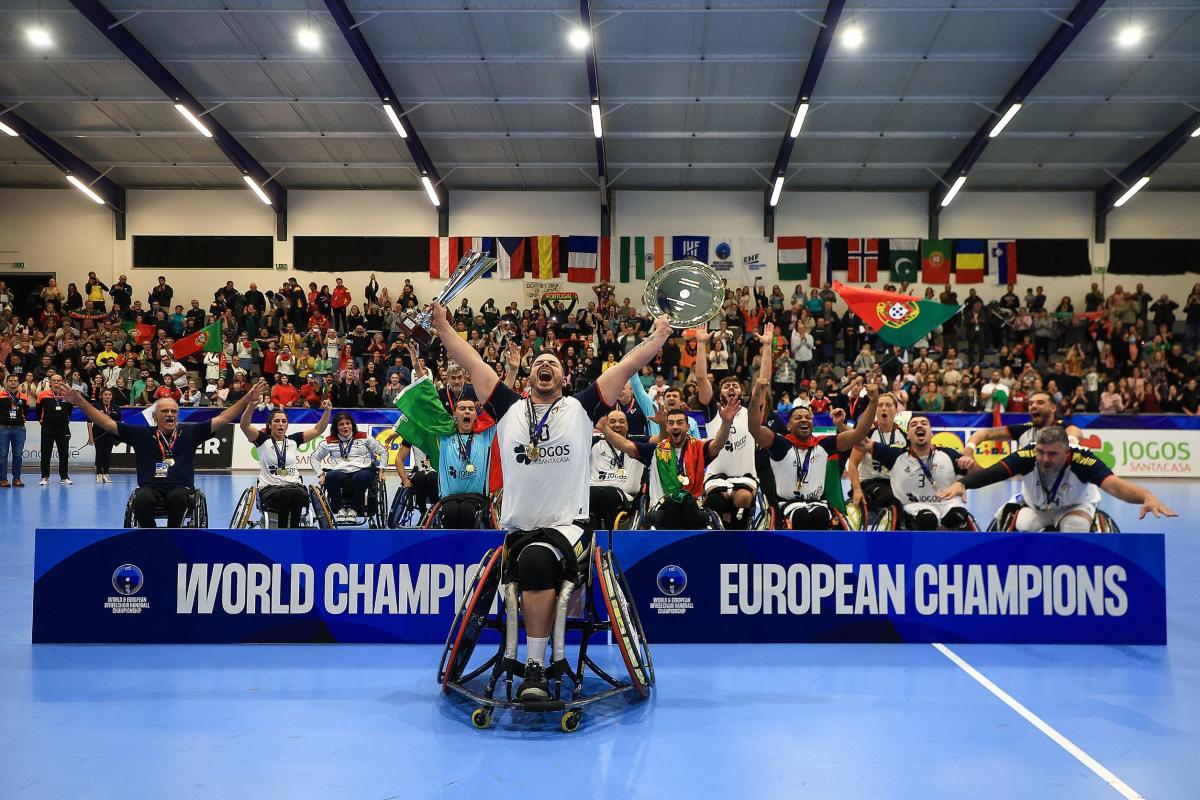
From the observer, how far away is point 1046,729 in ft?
15.2

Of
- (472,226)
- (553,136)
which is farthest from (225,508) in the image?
(472,226)

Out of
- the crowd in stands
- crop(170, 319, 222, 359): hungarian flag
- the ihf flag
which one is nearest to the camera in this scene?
the crowd in stands

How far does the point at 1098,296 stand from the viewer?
25.4m

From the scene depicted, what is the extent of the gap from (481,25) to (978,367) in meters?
13.3

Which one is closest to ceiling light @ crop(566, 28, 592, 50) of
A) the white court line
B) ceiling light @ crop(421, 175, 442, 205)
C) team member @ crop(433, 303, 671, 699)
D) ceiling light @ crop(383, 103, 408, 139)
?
ceiling light @ crop(383, 103, 408, 139)

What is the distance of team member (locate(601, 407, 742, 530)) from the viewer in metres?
7.83

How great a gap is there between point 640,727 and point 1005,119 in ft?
66.2

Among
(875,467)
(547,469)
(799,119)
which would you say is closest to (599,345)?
(799,119)

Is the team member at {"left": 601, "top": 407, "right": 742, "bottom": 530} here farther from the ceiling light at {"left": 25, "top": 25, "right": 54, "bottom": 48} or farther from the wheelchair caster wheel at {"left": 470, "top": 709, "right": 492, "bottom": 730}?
the ceiling light at {"left": 25, "top": 25, "right": 54, "bottom": 48}

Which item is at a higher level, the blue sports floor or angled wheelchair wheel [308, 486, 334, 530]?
angled wheelchair wheel [308, 486, 334, 530]

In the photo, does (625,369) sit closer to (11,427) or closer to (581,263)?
(11,427)

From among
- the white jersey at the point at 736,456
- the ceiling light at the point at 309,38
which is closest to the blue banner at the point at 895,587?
the white jersey at the point at 736,456

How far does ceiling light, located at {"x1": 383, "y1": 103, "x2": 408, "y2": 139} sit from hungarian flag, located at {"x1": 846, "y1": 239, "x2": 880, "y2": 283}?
1256 centimetres

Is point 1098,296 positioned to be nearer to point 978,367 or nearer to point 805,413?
point 978,367
